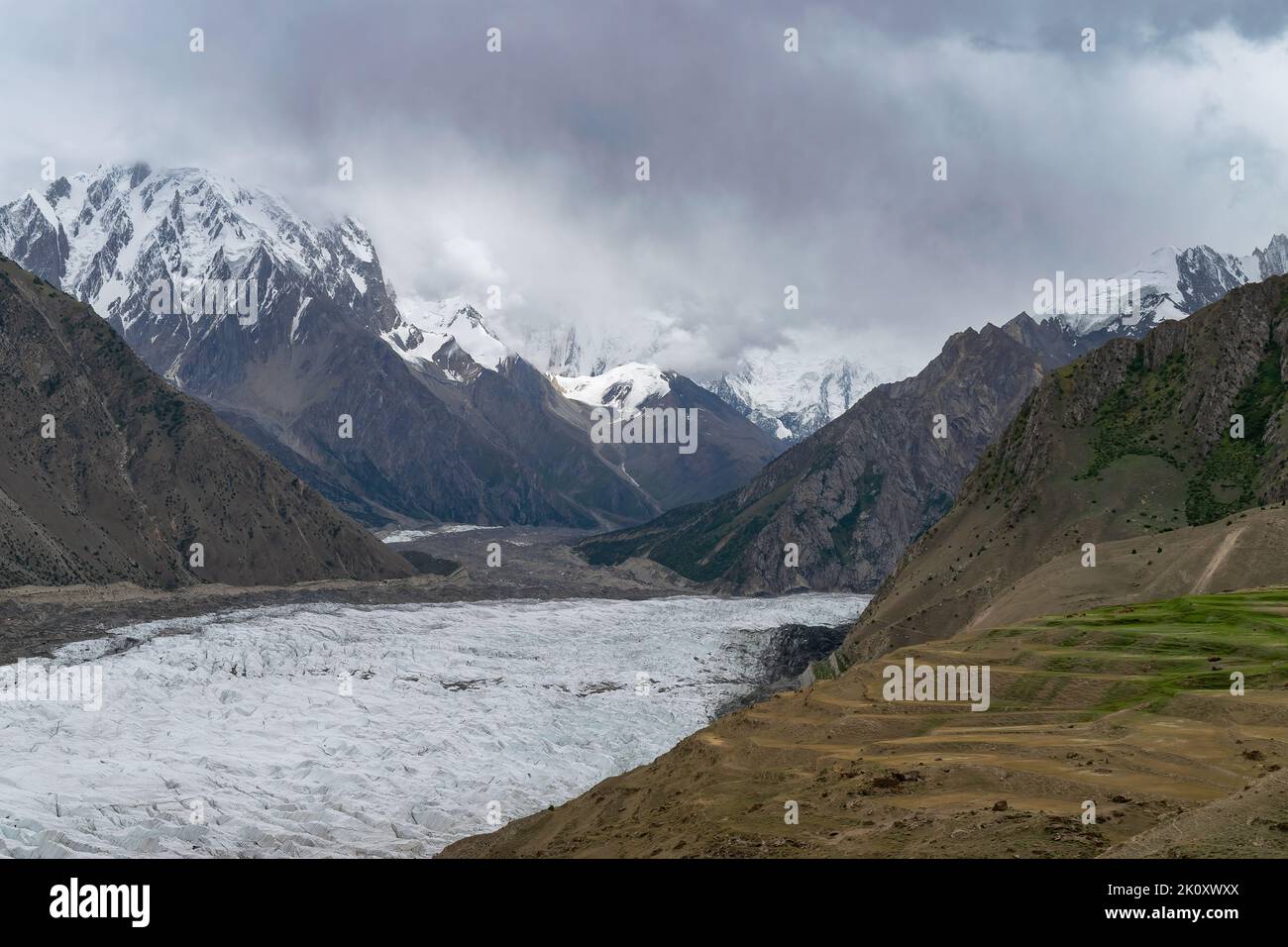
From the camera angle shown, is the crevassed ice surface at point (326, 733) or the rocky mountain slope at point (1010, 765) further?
the crevassed ice surface at point (326, 733)

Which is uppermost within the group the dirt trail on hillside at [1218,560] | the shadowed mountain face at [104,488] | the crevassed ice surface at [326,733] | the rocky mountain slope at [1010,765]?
the shadowed mountain face at [104,488]

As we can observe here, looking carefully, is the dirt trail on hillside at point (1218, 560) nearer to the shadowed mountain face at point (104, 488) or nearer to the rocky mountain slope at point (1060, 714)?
the rocky mountain slope at point (1060, 714)

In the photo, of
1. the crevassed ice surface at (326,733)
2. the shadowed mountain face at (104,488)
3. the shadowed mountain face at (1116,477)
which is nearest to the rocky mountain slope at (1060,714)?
the shadowed mountain face at (1116,477)

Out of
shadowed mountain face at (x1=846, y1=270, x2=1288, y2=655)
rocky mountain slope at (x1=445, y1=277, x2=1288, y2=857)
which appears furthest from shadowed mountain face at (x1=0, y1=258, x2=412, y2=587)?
shadowed mountain face at (x1=846, y1=270, x2=1288, y2=655)

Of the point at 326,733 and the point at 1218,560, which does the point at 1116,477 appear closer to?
the point at 1218,560

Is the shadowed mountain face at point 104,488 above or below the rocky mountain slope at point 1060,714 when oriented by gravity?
above
